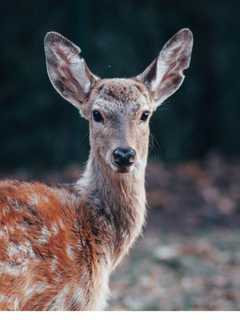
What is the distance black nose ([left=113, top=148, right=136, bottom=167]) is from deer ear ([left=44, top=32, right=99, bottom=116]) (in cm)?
41

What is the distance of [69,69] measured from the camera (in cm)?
444

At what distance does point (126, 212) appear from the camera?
4348 mm

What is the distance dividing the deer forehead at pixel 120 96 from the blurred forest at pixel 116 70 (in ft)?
6.27

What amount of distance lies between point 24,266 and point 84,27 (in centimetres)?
283

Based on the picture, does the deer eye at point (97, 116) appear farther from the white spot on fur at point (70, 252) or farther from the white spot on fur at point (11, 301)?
the white spot on fur at point (11, 301)

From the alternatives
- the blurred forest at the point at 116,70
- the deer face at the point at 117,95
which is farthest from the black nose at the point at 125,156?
the blurred forest at the point at 116,70

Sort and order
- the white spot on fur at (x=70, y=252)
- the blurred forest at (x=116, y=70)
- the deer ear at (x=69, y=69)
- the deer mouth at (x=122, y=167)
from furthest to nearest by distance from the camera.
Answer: the blurred forest at (x=116, y=70) → the deer ear at (x=69, y=69) → the deer mouth at (x=122, y=167) → the white spot on fur at (x=70, y=252)

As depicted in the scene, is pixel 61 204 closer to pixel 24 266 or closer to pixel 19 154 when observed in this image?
pixel 24 266

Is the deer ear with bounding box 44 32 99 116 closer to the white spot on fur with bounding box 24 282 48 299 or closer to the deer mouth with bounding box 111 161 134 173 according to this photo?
the deer mouth with bounding box 111 161 134 173

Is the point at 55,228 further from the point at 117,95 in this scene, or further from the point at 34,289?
the point at 117,95

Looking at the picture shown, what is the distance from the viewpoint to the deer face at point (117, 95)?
4152 millimetres

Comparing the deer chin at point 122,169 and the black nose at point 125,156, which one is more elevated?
the black nose at point 125,156

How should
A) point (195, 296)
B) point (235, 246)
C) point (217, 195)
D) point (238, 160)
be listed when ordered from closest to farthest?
point (195, 296), point (235, 246), point (217, 195), point (238, 160)
